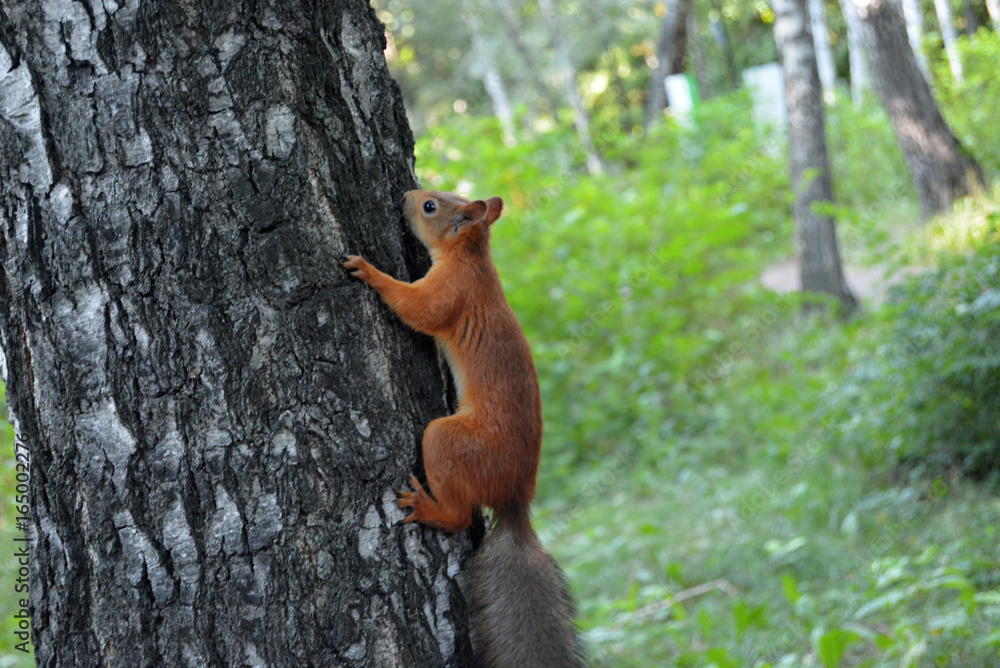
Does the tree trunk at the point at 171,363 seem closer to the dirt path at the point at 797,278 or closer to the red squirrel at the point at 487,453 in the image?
the red squirrel at the point at 487,453

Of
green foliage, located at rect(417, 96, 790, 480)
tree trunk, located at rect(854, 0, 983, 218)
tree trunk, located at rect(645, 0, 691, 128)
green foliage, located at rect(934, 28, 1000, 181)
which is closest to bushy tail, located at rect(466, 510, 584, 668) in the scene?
green foliage, located at rect(417, 96, 790, 480)

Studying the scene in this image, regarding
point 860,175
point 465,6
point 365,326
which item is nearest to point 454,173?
point 365,326

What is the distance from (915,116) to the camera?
27.0 feet

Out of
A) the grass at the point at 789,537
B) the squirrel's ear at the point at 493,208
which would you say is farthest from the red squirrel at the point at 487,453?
the grass at the point at 789,537

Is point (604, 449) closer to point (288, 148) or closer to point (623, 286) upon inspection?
point (623, 286)

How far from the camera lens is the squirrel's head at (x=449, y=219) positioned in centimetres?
230

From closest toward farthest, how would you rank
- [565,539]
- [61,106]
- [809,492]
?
1. [61,106]
2. [809,492]
3. [565,539]

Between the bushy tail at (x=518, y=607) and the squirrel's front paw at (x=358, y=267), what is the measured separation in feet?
2.15

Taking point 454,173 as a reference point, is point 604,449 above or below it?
below

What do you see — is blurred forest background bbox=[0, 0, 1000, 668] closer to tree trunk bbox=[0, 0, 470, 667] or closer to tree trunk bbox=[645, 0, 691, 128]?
tree trunk bbox=[0, 0, 470, 667]

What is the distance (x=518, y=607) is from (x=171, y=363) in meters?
0.86

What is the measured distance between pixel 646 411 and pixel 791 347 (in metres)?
1.53

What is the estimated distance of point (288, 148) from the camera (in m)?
1.65

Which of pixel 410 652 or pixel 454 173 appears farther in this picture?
pixel 454 173
